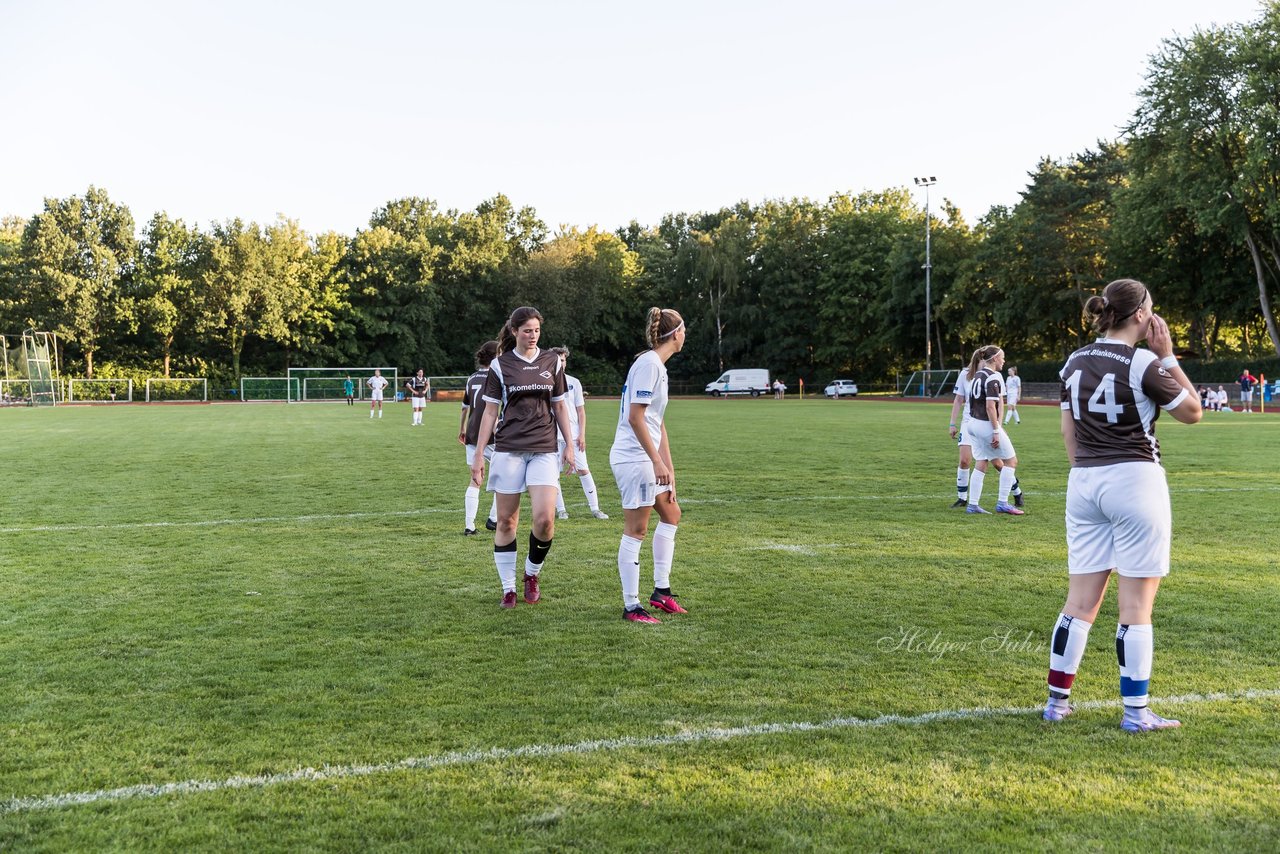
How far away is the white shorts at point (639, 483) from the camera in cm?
639

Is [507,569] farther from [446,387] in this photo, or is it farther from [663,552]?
[446,387]

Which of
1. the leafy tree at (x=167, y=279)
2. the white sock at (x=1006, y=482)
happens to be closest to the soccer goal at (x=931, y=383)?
the leafy tree at (x=167, y=279)

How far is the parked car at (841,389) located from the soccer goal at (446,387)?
25.5 meters

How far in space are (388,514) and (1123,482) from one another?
29.1 ft

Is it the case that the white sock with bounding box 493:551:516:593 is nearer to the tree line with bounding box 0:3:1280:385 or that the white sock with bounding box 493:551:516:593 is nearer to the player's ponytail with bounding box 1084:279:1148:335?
the player's ponytail with bounding box 1084:279:1148:335

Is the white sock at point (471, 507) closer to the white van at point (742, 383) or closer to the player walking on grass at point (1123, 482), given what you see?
the player walking on grass at point (1123, 482)

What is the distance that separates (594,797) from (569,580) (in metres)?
4.24

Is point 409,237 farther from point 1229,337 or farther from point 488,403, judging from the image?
point 488,403

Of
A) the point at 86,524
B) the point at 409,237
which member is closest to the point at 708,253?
the point at 409,237

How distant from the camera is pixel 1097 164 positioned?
2383 inches

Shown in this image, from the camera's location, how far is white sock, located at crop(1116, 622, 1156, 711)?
14.7ft

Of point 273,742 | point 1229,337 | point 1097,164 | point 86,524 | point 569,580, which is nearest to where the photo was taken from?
point 273,742

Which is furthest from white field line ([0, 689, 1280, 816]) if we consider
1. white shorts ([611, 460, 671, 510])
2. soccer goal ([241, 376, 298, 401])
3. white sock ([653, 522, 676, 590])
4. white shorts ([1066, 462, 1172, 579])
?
soccer goal ([241, 376, 298, 401])

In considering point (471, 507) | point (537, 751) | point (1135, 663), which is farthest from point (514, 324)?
point (1135, 663)
